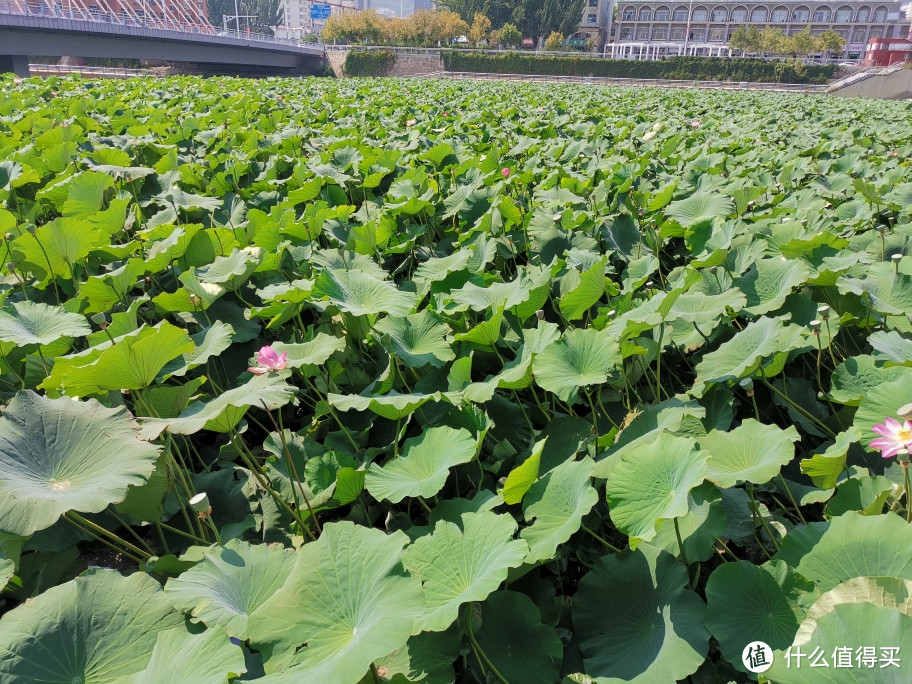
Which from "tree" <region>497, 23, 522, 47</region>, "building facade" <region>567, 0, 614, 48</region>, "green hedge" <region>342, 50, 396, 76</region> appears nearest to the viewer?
"green hedge" <region>342, 50, 396, 76</region>

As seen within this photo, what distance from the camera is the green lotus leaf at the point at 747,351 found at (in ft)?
4.28

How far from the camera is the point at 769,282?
1703mm

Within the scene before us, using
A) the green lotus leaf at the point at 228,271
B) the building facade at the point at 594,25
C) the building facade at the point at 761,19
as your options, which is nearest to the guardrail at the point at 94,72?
the green lotus leaf at the point at 228,271

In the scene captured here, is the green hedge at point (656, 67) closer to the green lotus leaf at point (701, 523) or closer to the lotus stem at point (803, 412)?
the lotus stem at point (803, 412)

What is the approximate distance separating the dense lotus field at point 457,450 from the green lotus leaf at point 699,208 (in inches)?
0.9

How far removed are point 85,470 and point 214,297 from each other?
74 cm

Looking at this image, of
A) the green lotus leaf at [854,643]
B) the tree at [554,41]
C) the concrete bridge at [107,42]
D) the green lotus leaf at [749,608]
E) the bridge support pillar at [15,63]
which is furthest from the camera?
the tree at [554,41]

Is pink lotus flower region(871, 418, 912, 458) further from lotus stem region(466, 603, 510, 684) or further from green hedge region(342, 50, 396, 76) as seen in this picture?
green hedge region(342, 50, 396, 76)

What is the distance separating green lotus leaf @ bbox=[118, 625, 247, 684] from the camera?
736 millimetres

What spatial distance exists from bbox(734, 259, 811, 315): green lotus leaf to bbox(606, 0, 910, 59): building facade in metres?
72.7

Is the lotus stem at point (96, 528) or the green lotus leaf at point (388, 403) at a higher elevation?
the green lotus leaf at point (388, 403)

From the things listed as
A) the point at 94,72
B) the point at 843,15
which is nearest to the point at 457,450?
the point at 94,72

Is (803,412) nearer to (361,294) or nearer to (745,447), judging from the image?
(745,447)

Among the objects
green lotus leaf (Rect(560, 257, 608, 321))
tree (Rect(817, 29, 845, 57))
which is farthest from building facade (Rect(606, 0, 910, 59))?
green lotus leaf (Rect(560, 257, 608, 321))
